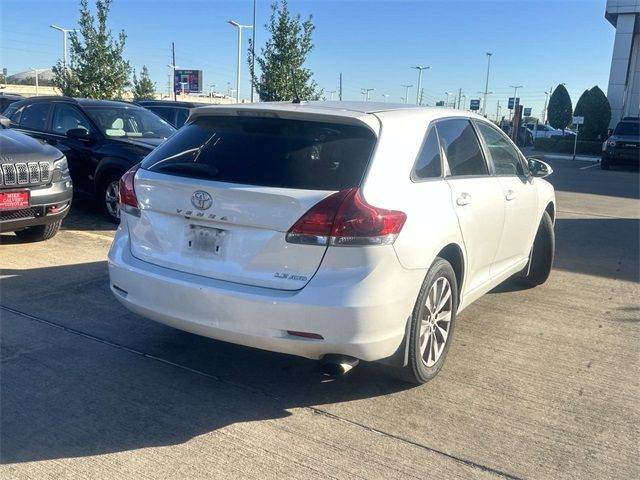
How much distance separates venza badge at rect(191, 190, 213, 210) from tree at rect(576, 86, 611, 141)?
32692 mm

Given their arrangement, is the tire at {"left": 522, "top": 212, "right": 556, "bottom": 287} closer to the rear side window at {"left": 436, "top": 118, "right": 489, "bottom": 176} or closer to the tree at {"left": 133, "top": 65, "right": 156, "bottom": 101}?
the rear side window at {"left": 436, "top": 118, "right": 489, "bottom": 176}

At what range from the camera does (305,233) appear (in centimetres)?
326

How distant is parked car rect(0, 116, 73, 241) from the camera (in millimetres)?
6520

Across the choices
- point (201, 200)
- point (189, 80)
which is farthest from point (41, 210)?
point (189, 80)

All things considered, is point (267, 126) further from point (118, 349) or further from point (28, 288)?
point (28, 288)

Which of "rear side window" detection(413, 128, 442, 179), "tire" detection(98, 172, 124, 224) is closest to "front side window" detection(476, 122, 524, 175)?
"rear side window" detection(413, 128, 442, 179)

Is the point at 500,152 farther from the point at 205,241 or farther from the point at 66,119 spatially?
the point at 66,119

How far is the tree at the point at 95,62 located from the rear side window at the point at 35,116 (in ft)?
37.5

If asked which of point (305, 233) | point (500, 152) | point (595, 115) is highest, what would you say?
point (595, 115)

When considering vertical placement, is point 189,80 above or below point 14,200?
above

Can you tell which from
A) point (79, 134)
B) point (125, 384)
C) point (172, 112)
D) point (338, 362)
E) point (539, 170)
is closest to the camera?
point (338, 362)

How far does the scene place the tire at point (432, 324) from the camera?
3.60 meters

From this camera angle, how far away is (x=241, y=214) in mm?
3377

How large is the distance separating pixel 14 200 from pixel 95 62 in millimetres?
15472
